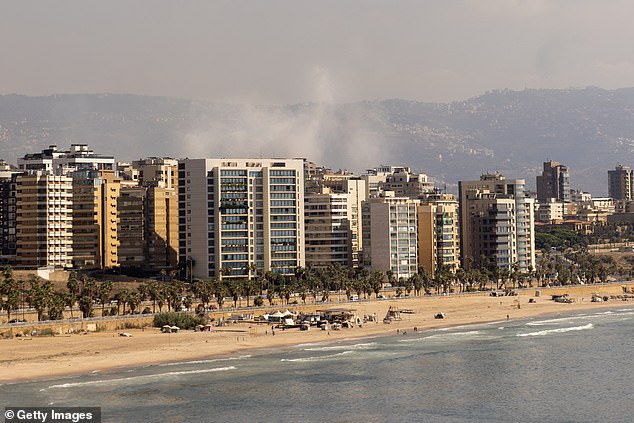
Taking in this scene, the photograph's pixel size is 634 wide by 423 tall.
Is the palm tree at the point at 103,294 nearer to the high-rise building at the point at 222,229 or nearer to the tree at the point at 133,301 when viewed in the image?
the tree at the point at 133,301

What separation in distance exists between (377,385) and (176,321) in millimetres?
46332

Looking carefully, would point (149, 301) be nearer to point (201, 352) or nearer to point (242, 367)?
point (201, 352)

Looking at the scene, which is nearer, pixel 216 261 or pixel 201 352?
pixel 201 352

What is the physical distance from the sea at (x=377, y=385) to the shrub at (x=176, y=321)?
18.1 m

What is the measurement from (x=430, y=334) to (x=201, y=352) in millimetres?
36894

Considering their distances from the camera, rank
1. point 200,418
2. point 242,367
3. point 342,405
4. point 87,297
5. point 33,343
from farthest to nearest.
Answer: point 87,297, point 33,343, point 242,367, point 342,405, point 200,418

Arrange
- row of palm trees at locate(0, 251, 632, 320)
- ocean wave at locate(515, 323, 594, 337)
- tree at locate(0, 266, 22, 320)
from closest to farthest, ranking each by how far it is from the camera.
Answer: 1. tree at locate(0, 266, 22, 320)
2. row of palm trees at locate(0, 251, 632, 320)
3. ocean wave at locate(515, 323, 594, 337)

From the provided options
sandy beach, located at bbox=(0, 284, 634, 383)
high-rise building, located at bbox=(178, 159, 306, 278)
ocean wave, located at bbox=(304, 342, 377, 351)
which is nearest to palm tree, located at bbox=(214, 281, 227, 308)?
sandy beach, located at bbox=(0, 284, 634, 383)

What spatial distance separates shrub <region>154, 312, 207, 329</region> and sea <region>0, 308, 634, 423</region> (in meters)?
18.1

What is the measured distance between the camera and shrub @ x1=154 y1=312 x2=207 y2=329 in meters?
144

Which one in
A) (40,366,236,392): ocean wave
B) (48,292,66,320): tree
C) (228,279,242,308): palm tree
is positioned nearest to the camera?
(40,366,236,392): ocean wave

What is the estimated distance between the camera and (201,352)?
12344cm

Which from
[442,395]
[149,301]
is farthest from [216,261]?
[442,395]

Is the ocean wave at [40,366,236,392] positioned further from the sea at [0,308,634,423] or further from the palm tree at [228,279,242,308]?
the palm tree at [228,279,242,308]
